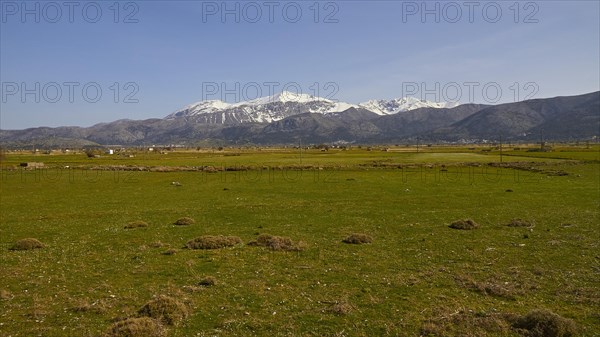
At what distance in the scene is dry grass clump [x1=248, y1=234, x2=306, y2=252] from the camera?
81.1ft

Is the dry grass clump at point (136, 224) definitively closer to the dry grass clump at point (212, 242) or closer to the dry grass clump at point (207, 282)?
the dry grass clump at point (212, 242)

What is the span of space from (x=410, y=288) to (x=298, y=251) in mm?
8203

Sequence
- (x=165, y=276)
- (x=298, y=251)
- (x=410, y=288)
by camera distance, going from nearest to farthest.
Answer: (x=410, y=288) → (x=165, y=276) → (x=298, y=251)

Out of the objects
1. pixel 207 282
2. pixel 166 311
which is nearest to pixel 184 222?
pixel 207 282

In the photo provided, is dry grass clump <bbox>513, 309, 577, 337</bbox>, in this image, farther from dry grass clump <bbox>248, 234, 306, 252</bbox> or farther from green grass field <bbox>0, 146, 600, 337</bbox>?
dry grass clump <bbox>248, 234, 306, 252</bbox>

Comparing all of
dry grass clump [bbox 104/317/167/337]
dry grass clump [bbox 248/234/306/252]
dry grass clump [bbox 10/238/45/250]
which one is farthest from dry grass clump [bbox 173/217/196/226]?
dry grass clump [bbox 104/317/167/337]

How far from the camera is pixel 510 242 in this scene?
85.5 feet

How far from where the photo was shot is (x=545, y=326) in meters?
12.9

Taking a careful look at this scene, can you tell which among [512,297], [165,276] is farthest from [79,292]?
[512,297]

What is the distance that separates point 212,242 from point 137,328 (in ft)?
42.5

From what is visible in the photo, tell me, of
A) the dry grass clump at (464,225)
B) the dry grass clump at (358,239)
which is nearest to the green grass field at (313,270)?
the dry grass clump at (358,239)

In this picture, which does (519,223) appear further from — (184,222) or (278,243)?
(184,222)

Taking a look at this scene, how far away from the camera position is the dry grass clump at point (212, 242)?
2544 centimetres

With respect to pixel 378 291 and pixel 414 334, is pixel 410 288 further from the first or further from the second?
pixel 414 334
